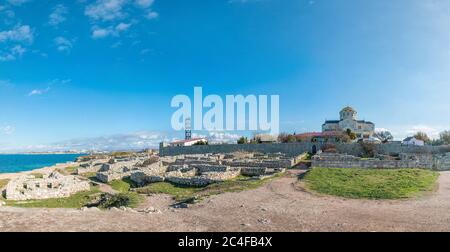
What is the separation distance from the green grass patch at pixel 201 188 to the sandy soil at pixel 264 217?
3.16 m

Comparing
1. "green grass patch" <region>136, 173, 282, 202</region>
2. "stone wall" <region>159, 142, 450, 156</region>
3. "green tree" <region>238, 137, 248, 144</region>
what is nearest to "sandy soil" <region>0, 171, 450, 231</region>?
"green grass patch" <region>136, 173, 282, 202</region>

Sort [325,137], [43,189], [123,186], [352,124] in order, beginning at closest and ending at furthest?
[43,189] → [123,186] → [325,137] → [352,124]

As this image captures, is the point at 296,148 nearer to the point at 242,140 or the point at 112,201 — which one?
the point at 242,140

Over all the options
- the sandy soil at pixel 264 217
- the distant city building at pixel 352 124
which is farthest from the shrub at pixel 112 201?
the distant city building at pixel 352 124

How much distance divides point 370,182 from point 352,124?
51374mm

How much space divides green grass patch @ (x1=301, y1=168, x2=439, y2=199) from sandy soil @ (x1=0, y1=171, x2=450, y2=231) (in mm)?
1233

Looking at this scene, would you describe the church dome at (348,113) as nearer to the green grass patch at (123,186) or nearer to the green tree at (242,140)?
the green tree at (242,140)

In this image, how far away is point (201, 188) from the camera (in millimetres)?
24109

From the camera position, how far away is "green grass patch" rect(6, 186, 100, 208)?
19.7m

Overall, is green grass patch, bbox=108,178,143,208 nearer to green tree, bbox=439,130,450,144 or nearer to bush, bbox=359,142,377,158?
bush, bbox=359,142,377,158

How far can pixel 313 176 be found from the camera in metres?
23.5

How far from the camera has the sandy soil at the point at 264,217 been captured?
11.4 metres

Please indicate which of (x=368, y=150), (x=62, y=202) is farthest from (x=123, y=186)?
(x=368, y=150)
